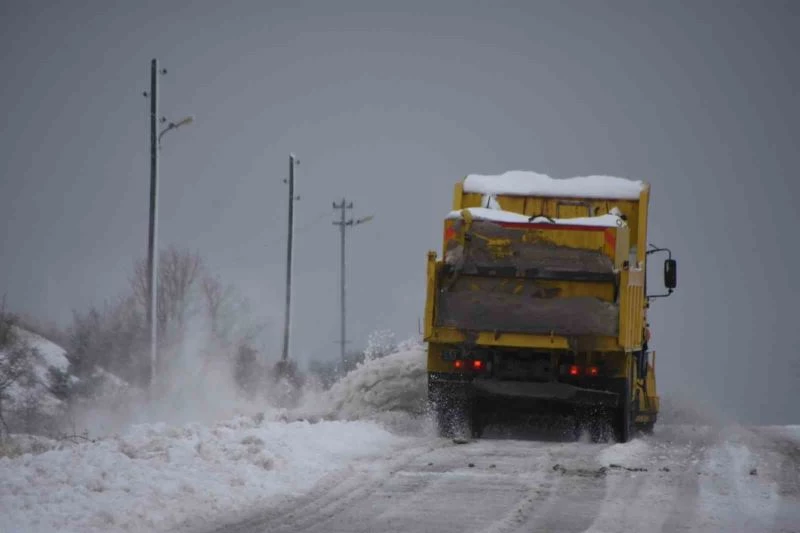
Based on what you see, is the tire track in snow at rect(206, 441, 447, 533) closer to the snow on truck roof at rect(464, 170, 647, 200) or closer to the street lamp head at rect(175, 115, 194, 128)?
the snow on truck roof at rect(464, 170, 647, 200)

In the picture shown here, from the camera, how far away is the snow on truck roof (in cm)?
2248

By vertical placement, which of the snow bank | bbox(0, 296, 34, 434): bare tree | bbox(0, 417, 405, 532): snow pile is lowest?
bbox(0, 296, 34, 434): bare tree

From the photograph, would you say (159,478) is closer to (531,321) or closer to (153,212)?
(531,321)

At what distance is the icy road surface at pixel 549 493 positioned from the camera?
11859mm

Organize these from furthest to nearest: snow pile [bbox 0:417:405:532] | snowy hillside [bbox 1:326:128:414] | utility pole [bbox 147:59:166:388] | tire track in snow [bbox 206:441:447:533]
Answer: snowy hillside [bbox 1:326:128:414]
utility pole [bbox 147:59:166:388]
tire track in snow [bbox 206:441:447:533]
snow pile [bbox 0:417:405:532]

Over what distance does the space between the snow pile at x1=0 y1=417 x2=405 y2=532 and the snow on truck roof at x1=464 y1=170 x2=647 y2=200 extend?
6.70 metres

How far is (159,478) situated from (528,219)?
8.78 m

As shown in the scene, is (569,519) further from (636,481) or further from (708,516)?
(636,481)

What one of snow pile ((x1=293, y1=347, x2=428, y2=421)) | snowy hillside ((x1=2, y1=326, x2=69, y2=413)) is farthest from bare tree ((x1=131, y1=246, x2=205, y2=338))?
snow pile ((x1=293, y1=347, x2=428, y2=421))

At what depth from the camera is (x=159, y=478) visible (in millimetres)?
12820

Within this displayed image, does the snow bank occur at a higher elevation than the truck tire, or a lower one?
higher

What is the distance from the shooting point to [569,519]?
12.1 metres

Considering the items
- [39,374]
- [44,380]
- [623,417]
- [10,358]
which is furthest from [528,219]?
[39,374]

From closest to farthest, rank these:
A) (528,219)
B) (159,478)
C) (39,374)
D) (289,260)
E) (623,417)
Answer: (159,478) → (623,417) → (528,219) → (39,374) → (289,260)
